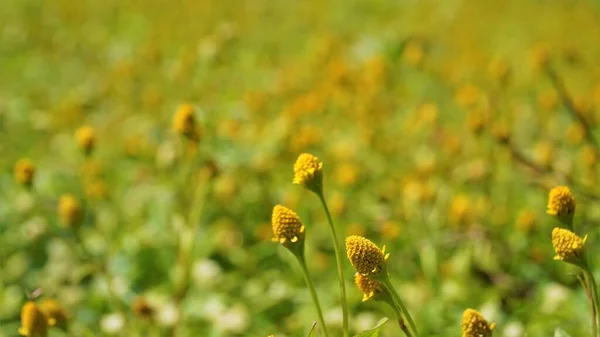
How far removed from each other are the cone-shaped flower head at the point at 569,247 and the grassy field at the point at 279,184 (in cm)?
59

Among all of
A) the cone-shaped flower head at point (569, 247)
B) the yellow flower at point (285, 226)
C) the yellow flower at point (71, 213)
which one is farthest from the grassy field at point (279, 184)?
the cone-shaped flower head at point (569, 247)

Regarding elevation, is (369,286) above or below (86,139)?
below

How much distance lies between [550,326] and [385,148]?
4.33 feet

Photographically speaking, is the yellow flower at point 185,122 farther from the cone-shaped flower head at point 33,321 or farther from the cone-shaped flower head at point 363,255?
the cone-shaped flower head at point 363,255

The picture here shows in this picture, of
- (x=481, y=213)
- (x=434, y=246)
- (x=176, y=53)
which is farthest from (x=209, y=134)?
(x=176, y=53)

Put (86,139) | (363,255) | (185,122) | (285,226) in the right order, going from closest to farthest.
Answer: (363,255) < (285,226) < (185,122) < (86,139)

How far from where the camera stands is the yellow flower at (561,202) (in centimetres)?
112

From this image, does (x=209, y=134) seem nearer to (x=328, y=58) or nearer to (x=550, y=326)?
(x=550, y=326)

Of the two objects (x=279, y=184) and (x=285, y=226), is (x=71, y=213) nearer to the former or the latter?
(x=285, y=226)

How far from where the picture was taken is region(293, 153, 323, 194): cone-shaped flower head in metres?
1.14

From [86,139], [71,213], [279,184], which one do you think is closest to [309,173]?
[71,213]

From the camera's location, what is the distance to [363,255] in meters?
0.97

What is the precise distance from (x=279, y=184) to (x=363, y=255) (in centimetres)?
169

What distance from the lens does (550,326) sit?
1.66 meters
